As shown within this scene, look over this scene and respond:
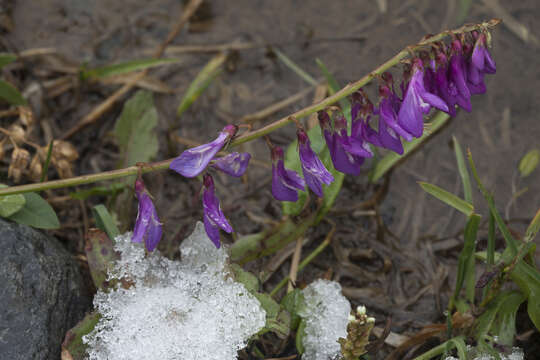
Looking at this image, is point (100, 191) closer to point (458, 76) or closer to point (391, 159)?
point (391, 159)

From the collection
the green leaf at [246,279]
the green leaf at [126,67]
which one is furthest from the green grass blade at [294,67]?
the green leaf at [246,279]

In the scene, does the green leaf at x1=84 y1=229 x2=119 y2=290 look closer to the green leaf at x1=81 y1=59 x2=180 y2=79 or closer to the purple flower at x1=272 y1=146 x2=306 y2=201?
the purple flower at x1=272 y1=146 x2=306 y2=201

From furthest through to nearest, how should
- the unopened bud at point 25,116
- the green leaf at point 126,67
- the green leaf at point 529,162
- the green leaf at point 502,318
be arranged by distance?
the green leaf at point 126,67
the green leaf at point 529,162
the unopened bud at point 25,116
the green leaf at point 502,318

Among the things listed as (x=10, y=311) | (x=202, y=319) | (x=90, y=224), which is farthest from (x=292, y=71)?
(x=10, y=311)

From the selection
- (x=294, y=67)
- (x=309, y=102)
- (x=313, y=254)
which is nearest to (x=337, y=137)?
(x=313, y=254)

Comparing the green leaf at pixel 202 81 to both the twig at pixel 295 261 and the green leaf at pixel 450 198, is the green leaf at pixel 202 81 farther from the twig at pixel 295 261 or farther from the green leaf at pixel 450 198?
the green leaf at pixel 450 198

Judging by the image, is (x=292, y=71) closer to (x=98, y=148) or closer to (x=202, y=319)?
(x=98, y=148)
